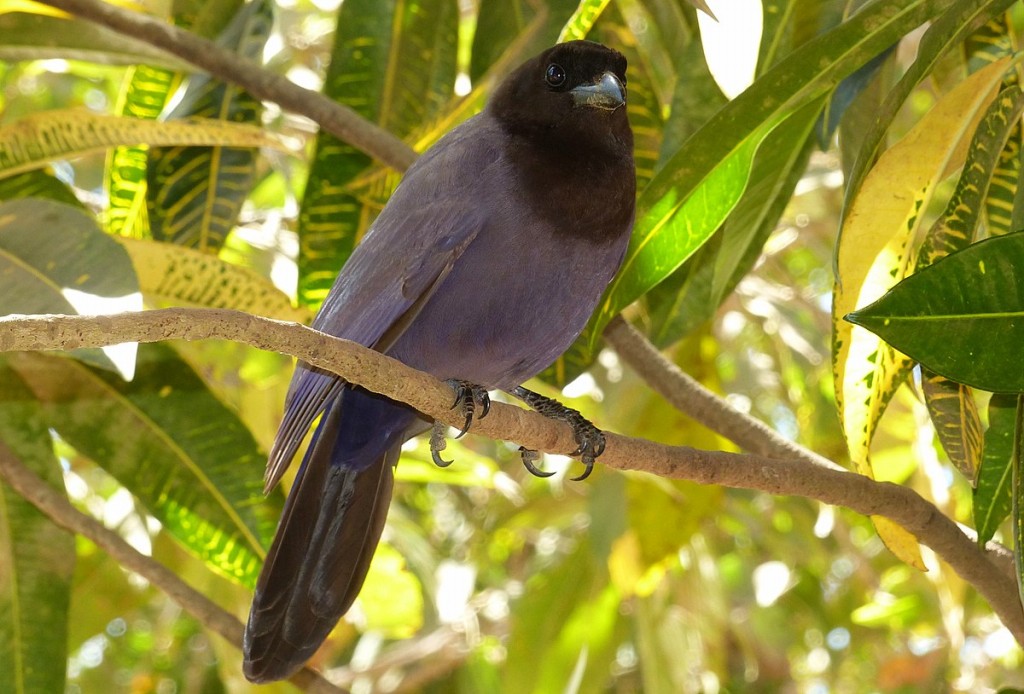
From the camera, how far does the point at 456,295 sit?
2.47 metres

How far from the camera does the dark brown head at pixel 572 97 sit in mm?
2615

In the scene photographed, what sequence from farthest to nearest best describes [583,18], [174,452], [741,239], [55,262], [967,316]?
[174,452], [741,239], [583,18], [55,262], [967,316]

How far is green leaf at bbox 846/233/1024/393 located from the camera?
1.52 meters

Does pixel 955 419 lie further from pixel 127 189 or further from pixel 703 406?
pixel 127 189

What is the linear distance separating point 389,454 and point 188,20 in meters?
1.51

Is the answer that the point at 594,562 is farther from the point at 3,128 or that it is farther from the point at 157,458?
the point at 3,128

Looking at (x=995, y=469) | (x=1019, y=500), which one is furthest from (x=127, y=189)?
(x=1019, y=500)

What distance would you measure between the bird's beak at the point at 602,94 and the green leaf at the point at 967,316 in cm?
117

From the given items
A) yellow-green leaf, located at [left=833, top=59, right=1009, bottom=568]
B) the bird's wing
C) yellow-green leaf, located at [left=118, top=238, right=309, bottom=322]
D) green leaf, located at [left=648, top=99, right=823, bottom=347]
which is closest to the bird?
the bird's wing

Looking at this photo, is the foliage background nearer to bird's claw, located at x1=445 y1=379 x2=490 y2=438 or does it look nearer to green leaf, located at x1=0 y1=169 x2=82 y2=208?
A: green leaf, located at x1=0 y1=169 x2=82 y2=208

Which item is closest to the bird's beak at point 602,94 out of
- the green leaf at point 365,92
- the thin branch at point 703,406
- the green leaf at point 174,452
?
the thin branch at point 703,406

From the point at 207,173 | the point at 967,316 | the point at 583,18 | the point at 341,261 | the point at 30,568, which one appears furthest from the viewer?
the point at 207,173

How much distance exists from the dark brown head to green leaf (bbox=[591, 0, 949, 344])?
1.45 feet

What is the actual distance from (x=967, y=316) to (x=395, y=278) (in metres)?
1.27
